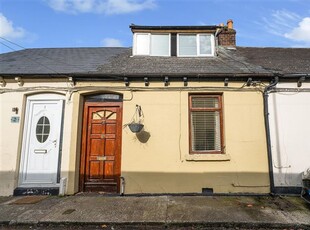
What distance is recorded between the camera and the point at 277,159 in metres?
6.25

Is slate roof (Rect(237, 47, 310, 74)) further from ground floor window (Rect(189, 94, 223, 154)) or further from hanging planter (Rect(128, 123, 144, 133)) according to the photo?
hanging planter (Rect(128, 123, 144, 133))

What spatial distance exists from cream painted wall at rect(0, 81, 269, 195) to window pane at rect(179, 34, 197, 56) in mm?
2262

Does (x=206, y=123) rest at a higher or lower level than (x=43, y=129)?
higher

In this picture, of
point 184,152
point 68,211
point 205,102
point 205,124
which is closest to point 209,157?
point 184,152

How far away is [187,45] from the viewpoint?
8.49 metres

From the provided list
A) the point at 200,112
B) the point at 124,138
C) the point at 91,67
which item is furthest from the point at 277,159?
the point at 91,67

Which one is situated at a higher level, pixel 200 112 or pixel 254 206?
pixel 200 112

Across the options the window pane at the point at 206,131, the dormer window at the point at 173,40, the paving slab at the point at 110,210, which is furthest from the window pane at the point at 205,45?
the paving slab at the point at 110,210

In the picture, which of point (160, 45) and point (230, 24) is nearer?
point (160, 45)

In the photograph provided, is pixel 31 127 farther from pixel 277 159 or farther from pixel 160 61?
pixel 277 159

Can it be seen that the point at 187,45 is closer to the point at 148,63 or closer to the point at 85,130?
the point at 148,63

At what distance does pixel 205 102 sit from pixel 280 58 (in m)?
3.95

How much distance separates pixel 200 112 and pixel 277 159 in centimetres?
253

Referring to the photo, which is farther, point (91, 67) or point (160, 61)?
point (160, 61)
